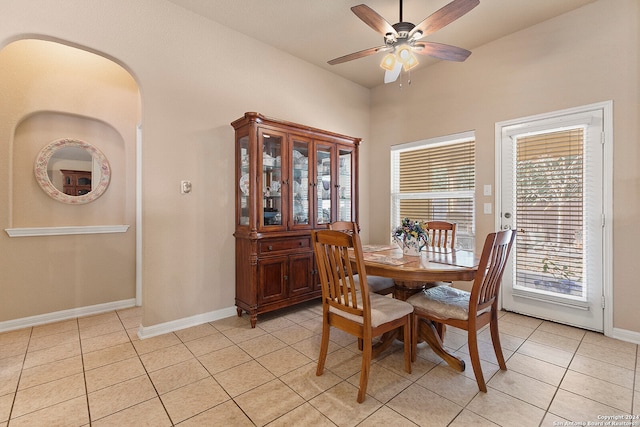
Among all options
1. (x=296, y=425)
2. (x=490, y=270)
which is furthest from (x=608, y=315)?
(x=296, y=425)

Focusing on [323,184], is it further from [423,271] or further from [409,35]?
[423,271]

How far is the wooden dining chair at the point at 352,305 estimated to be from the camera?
Answer: 5.55ft

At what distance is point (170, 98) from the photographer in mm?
2695

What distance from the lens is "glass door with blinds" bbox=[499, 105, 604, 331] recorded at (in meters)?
2.65

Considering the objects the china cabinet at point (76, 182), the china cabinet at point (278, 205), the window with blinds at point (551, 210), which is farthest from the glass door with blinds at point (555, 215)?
the china cabinet at point (76, 182)

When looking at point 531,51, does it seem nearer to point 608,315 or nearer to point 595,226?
point 595,226

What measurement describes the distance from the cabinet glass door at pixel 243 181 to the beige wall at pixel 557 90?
2318 millimetres

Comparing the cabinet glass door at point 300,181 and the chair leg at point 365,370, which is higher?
the cabinet glass door at point 300,181

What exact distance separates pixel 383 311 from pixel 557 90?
9.31 ft

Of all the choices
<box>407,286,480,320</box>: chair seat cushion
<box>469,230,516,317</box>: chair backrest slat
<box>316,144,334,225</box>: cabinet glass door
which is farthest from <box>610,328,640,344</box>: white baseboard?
<box>316,144,334,225</box>: cabinet glass door

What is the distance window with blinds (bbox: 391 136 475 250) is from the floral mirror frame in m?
3.70

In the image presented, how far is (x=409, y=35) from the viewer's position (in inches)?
87.0

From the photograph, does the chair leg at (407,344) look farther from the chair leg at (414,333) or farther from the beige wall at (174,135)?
the beige wall at (174,135)

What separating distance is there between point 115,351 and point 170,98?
7.35 feet
